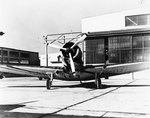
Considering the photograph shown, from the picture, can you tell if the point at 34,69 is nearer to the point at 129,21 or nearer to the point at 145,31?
the point at 145,31

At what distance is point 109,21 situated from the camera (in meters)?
37.7

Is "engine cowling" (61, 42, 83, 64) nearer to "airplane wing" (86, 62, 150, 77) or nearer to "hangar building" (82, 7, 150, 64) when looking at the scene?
"airplane wing" (86, 62, 150, 77)

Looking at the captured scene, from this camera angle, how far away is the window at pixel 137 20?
1380 inches

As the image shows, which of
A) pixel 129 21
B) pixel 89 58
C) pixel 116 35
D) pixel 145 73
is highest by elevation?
pixel 129 21

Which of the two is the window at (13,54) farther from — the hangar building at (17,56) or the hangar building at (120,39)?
the hangar building at (120,39)

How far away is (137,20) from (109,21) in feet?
15.1

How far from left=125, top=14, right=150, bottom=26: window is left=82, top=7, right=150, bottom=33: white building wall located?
503 mm

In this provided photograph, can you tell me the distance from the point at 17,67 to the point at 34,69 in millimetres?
1402

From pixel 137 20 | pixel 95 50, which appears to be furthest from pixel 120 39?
pixel 137 20

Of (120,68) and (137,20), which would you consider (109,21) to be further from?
(120,68)

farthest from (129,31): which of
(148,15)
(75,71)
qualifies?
(75,71)

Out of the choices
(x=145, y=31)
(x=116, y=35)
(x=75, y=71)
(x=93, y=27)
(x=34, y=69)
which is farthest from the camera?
(x=93, y=27)

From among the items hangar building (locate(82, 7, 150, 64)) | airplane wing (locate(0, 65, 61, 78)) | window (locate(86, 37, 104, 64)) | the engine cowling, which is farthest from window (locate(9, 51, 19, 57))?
the engine cowling

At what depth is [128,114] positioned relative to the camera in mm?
7121
